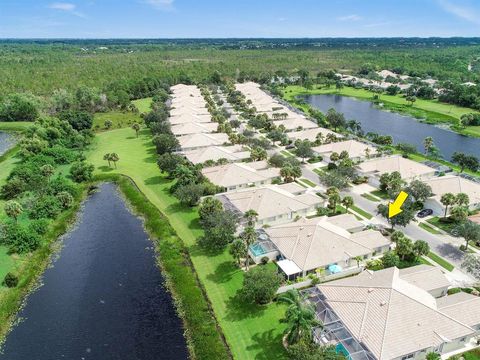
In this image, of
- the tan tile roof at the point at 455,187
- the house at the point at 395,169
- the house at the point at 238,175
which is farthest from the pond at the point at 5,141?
the tan tile roof at the point at 455,187

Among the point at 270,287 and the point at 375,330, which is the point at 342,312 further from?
the point at 270,287

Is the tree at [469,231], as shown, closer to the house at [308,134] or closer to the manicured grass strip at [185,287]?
the manicured grass strip at [185,287]

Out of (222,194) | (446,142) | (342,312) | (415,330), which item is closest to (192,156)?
(222,194)

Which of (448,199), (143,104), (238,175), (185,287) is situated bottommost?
(185,287)

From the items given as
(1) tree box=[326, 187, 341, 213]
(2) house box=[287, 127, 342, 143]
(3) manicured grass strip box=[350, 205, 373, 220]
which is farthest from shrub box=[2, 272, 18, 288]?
(2) house box=[287, 127, 342, 143]

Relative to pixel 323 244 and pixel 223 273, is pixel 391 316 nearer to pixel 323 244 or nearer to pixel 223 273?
pixel 323 244

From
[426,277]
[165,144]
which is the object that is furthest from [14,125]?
[426,277]
